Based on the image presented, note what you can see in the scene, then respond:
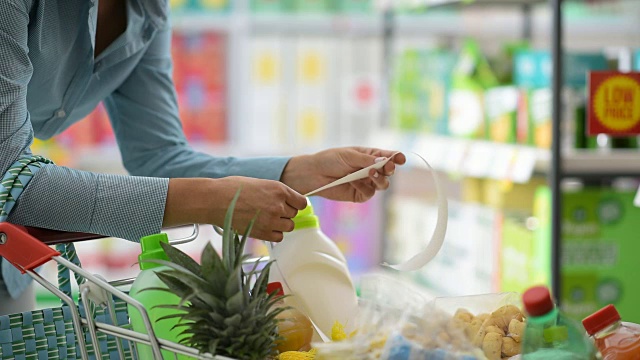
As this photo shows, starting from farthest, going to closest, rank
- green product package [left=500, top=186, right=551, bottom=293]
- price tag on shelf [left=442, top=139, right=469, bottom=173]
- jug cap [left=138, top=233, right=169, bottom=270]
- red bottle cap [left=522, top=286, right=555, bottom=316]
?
1. price tag on shelf [left=442, top=139, right=469, bottom=173]
2. green product package [left=500, top=186, right=551, bottom=293]
3. jug cap [left=138, top=233, right=169, bottom=270]
4. red bottle cap [left=522, top=286, right=555, bottom=316]

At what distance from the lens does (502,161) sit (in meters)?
2.89

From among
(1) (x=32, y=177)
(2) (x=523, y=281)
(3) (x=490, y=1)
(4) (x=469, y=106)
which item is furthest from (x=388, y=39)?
(1) (x=32, y=177)

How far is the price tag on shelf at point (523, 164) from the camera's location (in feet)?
8.71

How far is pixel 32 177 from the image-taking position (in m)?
1.18

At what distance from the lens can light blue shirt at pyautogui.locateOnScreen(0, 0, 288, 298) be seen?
1.20 metres

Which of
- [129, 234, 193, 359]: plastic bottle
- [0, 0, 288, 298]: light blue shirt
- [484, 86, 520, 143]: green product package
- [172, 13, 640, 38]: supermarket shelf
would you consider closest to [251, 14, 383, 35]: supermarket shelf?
[172, 13, 640, 38]: supermarket shelf

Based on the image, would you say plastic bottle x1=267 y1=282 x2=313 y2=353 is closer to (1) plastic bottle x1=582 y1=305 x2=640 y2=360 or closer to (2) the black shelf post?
(1) plastic bottle x1=582 y1=305 x2=640 y2=360

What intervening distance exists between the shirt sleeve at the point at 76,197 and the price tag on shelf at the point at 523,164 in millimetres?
1674

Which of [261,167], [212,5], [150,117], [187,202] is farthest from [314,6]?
[187,202]

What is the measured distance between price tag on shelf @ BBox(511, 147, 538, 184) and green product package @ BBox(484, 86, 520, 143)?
0.17 metres

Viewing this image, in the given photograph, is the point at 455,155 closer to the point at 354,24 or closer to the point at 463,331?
the point at 354,24

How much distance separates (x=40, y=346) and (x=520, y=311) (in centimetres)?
66

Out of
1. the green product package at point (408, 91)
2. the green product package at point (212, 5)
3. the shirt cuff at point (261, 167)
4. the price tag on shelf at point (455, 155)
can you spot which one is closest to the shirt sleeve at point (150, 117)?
the shirt cuff at point (261, 167)

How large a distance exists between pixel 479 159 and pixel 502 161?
17 cm
